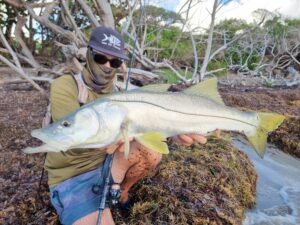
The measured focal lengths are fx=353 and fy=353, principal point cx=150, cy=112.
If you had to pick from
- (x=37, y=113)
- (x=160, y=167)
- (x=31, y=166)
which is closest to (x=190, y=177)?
(x=160, y=167)

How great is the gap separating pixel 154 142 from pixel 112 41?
987mm

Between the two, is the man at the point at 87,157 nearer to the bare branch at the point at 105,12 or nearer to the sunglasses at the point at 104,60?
the sunglasses at the point at 104,60

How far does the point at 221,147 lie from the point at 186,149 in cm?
68

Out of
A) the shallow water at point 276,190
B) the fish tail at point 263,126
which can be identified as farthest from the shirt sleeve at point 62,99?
the shallow water at point 276,190

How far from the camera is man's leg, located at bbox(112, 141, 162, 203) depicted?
117 inches

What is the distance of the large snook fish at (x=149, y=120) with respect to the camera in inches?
83.9

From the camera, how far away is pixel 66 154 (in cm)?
272

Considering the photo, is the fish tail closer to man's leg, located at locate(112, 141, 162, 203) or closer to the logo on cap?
man's leg, located at locate(112, 141, 162, 203)

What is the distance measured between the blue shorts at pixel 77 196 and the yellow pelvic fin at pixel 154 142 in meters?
0.80

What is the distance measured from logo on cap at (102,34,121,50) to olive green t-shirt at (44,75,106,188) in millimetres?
405

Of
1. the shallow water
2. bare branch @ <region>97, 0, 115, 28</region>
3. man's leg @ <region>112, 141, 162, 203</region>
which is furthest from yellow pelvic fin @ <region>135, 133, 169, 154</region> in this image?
bare branch @ <region>97, 0, 115, 28</region>

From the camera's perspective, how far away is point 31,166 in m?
4.19

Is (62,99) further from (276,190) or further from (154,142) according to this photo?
(276,190)

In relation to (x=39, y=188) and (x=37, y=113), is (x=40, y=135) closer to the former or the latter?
(x=39, y=188)
